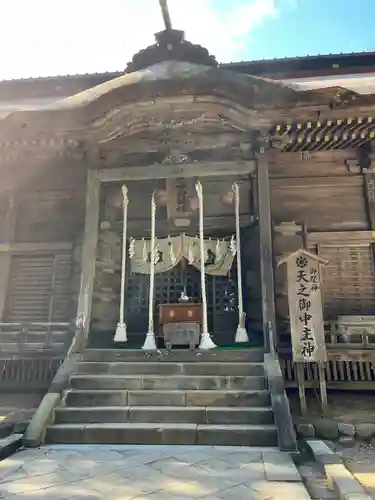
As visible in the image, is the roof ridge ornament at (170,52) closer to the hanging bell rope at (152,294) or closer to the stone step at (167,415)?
the hanging bell rope at (152,294)

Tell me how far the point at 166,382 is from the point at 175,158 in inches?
200

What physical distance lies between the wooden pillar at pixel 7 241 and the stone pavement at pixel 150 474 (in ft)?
16.8

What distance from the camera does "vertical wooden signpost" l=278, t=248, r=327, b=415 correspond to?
674 centimetres

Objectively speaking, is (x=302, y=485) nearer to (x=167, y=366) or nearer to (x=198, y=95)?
(x=167, y=366)

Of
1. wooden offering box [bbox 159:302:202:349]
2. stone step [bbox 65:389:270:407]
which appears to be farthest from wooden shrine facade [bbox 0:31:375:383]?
stone step [bbox 65:389:270:407]

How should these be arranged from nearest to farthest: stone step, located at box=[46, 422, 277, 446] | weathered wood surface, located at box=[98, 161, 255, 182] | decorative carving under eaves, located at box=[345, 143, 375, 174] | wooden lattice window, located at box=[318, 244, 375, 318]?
stone step, located at box=[46, 422, 277, 446] → wooden lattice window, located at box=[318, 244, 375, 318] → weathered wood surface, located at box=[98, 161, 255, 182] → decorative carving under eaves, located at box=[345, 143, 375, 174]

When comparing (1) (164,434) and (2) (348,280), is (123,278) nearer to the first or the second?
(1) (164,434)

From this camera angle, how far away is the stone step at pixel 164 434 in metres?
5.27

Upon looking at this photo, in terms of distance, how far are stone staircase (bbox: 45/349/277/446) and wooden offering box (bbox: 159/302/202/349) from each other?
0.93 m

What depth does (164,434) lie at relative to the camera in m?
5.37

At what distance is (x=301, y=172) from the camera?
959 centimetres

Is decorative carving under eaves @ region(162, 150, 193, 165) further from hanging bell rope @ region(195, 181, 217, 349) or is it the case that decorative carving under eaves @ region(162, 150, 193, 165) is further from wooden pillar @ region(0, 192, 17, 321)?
wooden pillar @ region(0, 192, 17, 321)

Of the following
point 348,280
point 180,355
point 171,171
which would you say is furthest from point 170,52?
point 180,355

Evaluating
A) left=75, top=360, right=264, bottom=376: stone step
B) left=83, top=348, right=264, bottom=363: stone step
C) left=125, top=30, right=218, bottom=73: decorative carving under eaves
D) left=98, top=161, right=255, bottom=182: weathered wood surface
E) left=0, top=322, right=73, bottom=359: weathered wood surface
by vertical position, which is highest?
left=125, top=30, right=218, bottom=73: decorative carving under eaves
